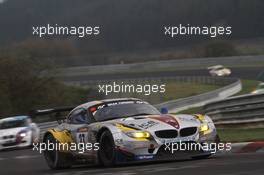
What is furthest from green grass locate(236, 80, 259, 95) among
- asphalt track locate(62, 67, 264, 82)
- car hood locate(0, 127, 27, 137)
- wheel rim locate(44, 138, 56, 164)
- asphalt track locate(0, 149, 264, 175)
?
asphalt track locate(0, 149, 264, 175)

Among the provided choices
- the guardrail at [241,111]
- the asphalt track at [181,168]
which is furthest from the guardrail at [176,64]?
the asphalt track at [181,168]

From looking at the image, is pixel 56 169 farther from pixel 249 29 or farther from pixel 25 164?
pixel 249 29

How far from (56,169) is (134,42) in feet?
77.5

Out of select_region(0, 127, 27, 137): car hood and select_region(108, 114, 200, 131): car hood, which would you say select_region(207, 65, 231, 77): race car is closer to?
select_region(0, 127, 27, 137): car hood

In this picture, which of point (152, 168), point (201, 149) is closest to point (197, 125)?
point (201, 149)

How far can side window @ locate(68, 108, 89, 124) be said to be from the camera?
1237 centimetres

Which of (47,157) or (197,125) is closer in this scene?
(197,125)

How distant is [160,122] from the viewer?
1102 cm

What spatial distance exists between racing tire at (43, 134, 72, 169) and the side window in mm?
529

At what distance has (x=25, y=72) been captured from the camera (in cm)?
3969

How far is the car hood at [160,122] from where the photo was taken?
1090 cm

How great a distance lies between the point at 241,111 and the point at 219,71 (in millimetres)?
30252

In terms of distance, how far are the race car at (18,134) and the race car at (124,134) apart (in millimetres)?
8720

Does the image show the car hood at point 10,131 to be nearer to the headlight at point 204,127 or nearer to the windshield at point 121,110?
the windshield at point 121,110
